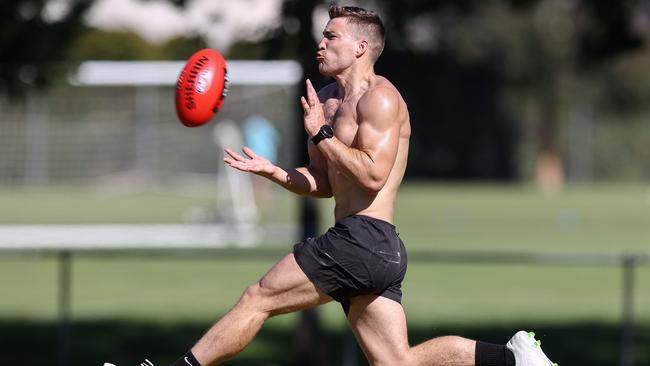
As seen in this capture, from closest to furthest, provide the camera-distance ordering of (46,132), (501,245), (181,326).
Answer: (181,326) → (501,245) → (46,132)

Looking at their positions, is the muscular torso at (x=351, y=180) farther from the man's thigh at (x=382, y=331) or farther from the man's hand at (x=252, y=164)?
the man's thigh at (x=382, y=331)

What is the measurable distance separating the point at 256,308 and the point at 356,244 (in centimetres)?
63

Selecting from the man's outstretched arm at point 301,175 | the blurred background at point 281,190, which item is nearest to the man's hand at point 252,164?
the man's outstretched arm at point 301,175

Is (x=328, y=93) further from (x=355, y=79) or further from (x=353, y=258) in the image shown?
(x=353, y=258)

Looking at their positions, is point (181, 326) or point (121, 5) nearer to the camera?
point (121, 5)

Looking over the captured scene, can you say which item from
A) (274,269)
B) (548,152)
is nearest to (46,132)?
(274,269)

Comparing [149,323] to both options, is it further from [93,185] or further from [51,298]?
[93,185]

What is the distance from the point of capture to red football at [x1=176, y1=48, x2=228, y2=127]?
24.7ft

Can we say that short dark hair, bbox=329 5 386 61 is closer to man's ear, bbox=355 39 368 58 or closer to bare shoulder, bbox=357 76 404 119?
man's ear, bbox=355 39 368 58

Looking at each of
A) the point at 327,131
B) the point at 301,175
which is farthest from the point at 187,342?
the point at 327,131

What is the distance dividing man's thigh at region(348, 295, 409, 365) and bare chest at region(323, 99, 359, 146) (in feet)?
2.85

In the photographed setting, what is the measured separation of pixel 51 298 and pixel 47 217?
14.6 meters

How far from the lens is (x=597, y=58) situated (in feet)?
45.6

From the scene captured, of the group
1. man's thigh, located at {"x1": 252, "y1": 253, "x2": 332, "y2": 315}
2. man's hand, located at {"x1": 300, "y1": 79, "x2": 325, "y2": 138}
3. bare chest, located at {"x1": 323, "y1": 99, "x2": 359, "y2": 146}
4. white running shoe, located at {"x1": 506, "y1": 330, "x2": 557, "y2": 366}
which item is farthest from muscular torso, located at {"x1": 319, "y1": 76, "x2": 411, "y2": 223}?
white running shoe, located at {"x1": 506, "y1": 330, "x2": 557, "y2": 366}
